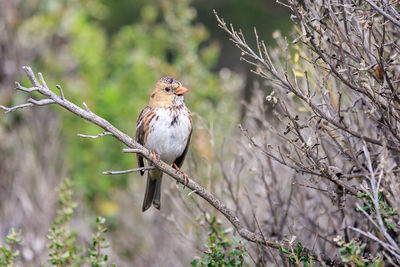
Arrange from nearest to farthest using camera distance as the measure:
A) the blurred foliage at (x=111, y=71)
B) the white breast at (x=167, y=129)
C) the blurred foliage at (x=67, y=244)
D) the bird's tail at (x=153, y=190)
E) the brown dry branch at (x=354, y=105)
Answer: the brown dry branch at (x=354, y=105) → the blurred foliage at (x=67, y=244) → the white breast at (x=167, y=129) → the bird's tail at (x=153, y=190) → the blurred foliage at (x=111, y=71)

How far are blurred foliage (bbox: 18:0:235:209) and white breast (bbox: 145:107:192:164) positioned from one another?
199 cm

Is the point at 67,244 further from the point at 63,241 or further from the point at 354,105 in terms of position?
the point at 354,105

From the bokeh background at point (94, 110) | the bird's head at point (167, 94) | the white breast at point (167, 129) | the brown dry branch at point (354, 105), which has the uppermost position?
the brown dry branch at point (354, 105)

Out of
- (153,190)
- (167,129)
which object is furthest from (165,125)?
(153,190)

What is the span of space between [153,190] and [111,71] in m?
3.96

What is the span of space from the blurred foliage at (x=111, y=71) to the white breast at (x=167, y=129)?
6.54 feet

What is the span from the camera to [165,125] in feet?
12.1

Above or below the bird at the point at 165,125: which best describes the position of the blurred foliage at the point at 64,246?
below

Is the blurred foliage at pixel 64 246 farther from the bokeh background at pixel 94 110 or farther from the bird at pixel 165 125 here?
the bokeh background at pixel 94 110

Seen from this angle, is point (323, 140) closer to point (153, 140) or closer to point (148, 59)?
point (153, 140)

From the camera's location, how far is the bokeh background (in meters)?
5.37

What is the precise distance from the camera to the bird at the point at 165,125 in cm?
371

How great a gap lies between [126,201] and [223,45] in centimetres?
553

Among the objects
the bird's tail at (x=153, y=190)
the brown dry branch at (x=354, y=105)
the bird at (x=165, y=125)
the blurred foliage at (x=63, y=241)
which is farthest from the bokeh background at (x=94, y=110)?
the brown dry branch at (x=354, y=105)
